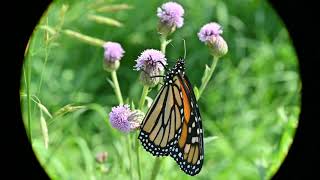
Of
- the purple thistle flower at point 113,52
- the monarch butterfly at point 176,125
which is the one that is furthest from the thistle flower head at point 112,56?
the monarch butterfly at point 176,125

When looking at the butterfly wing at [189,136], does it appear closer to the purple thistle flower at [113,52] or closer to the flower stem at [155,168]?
the flower stem at [155,168]

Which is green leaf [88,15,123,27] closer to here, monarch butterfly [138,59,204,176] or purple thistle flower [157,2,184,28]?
purple thistle flower [157,2,184,28]

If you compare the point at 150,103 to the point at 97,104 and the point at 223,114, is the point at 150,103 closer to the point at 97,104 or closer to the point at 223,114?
the point at 97,104

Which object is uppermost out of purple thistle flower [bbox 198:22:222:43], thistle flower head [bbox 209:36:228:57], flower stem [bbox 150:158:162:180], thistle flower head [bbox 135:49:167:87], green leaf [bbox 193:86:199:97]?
purple thistle flower [bbox 198:22:222:43]

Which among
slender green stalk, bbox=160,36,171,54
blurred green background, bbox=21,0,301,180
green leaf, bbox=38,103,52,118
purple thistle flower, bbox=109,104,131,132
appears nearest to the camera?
purple thistle flower, bbox=109,104,131,132

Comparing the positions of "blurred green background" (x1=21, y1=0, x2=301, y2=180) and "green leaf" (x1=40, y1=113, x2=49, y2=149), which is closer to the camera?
"green leaf" (x1=40, y1=113, x2=49, y2=149)

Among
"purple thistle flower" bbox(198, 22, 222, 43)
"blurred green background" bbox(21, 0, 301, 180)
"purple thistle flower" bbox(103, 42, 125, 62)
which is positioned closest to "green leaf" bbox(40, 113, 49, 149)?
"blurred green background" bbox(21, 0, 301, 180)

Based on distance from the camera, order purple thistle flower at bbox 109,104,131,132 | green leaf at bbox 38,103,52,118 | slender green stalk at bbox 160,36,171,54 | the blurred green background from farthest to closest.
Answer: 1. the blurred green background
2. green leaf at bbox 38,103,52,118
3. slender green stalk at bbox 160,36,171,54
4. purple thistle flower at bbox 109,104,131,132

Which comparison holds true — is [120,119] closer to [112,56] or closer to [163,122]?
[163,122]

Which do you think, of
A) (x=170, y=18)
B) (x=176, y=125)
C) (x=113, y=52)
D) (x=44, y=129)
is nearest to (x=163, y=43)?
(x=170, y=18)
